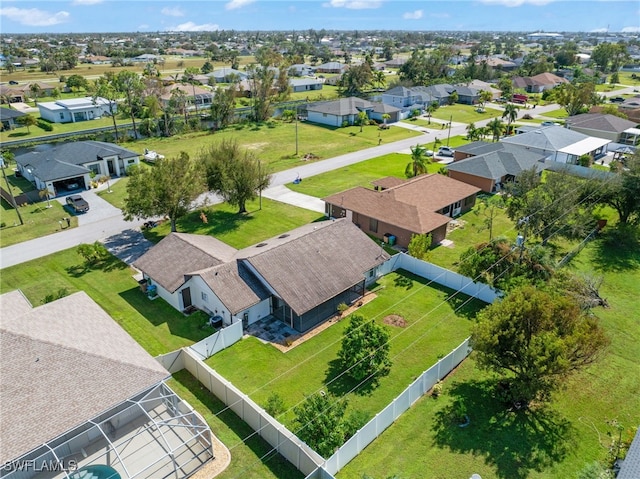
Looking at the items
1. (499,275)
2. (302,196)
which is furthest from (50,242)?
(499,275)

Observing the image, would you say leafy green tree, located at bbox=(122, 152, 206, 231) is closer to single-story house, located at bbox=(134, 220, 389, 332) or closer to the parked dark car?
single-story house, located at bbox=(134, 220, 389, 332)

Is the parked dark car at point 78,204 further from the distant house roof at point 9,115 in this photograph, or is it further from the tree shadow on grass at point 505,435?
the distant house roof at point 9,115

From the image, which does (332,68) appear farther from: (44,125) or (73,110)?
(44,125)

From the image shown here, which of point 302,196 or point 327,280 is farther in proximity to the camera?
point 302,196

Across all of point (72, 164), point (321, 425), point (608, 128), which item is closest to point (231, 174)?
A: point (72, 164)

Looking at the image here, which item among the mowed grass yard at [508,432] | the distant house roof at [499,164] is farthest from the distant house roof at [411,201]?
the mowed grass yard at [508,432]

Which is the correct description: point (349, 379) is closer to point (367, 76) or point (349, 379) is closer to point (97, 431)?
point (97, 431)
